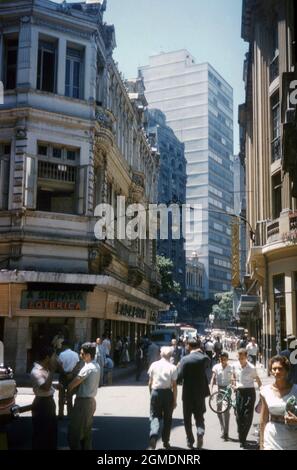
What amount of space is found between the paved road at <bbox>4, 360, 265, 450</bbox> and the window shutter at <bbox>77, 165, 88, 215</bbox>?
9.90 meters

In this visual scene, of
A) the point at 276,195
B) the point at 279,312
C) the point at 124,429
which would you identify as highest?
the point at 276,195

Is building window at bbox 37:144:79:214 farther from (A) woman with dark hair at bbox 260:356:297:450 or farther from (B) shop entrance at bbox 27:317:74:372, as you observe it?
(A) woman with dark hair at bbox 260:356:297:450

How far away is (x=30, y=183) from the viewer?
2305 cm

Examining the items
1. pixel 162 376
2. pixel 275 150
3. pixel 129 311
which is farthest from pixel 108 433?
pixel 129 311

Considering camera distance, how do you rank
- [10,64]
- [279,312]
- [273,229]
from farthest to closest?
1. [10,64]
2. [279,312]
3. [273,229]

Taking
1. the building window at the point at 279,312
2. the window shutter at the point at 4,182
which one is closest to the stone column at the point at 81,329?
the window shutter at the point at 4,182

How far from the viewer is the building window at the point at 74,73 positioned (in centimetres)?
2520

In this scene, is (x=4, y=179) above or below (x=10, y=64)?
below

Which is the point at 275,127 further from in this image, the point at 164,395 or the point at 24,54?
the point at 164,395

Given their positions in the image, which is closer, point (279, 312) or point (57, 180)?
point (279, 312)

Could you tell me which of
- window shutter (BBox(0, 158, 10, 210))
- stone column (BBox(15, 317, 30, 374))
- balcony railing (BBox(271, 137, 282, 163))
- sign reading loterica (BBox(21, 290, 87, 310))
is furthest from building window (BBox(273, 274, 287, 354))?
window shutter (BBox(0, 158, 10, 210))

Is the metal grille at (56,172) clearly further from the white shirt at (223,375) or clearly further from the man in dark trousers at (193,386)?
the man in dark trousers at (193,386)

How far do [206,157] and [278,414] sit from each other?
8912cm
